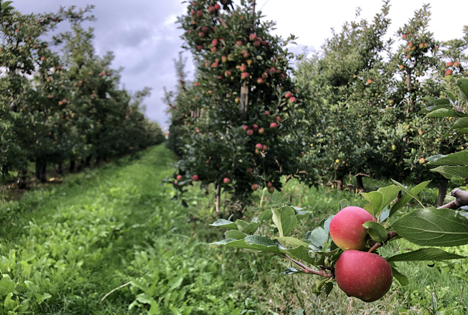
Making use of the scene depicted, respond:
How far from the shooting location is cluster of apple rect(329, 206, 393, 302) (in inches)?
17.5

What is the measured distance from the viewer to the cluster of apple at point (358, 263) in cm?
44

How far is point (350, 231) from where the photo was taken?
0.47 meters

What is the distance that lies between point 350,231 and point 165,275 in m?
2.80

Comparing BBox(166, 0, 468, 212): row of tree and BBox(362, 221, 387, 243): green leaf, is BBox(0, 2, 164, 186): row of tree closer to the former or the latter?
BBox(166, 0, 468, 212): row of tree

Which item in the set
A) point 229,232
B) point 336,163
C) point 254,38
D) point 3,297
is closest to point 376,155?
point 336,163

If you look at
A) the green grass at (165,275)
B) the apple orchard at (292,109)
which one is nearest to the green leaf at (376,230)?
the green grass at (165,275)

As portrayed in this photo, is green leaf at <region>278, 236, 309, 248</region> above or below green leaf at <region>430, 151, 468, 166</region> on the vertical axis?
below

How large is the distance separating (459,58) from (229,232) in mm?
4687

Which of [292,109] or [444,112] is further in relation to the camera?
[292,109]

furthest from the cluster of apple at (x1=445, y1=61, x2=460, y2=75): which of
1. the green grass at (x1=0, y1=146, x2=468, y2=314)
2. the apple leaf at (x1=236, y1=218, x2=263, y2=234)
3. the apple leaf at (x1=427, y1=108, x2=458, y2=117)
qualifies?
the apple leaf at (x1=236, y1=218, x2=263, y2=234)

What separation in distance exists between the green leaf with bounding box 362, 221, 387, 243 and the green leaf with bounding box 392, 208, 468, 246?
0.03 metres

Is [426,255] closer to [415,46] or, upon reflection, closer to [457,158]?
[457,158]

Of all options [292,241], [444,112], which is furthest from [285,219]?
[444,112]

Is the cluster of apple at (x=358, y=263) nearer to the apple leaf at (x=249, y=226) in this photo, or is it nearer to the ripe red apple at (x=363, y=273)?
the ripe red apple at (x=363, y=273)
